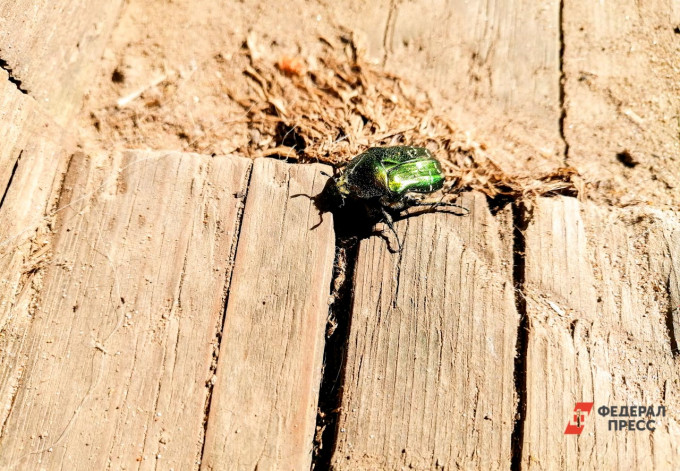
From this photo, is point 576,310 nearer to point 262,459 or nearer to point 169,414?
point 262,459

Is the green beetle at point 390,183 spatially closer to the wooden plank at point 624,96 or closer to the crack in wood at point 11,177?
the wooden plank at point 624,96

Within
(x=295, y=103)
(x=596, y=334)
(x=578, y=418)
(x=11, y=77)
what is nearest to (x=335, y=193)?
(x=295, y=103)

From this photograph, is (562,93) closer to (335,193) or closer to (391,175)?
(391,175)

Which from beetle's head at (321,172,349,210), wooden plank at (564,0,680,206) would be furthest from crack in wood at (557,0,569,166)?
beetle's head at (321,172,349,210)

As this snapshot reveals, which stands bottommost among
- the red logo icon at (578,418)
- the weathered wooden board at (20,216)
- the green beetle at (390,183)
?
the red logo icon at (578,418)

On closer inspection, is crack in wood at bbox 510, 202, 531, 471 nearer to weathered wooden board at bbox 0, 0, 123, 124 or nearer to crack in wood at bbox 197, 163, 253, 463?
crack in wood at bbox 197, 163, 253, 463

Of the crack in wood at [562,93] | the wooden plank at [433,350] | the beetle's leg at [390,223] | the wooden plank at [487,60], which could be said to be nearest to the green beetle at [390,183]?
the beetle's leg at [390,223]
